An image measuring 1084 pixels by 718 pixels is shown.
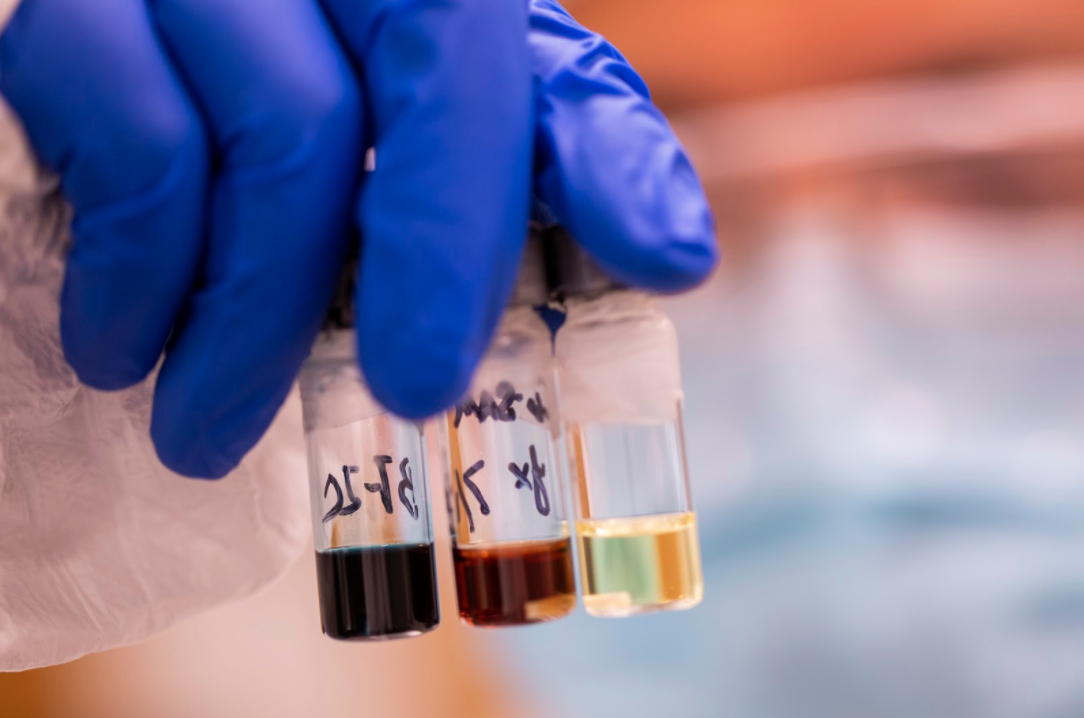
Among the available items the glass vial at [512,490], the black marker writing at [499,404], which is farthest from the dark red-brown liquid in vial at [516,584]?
the black marker writing at [499,404]

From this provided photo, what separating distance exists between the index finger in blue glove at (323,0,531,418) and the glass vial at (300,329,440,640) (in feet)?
0.45

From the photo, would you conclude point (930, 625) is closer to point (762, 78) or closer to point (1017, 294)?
point (1017, 294)

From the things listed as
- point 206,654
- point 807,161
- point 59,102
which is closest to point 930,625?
point 807,161

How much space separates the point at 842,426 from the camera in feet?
7.26

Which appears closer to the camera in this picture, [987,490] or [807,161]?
[987,490]

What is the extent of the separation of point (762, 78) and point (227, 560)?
194 centimetres

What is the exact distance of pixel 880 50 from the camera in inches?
90.9

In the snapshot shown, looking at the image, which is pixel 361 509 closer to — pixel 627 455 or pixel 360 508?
pixel 360 508

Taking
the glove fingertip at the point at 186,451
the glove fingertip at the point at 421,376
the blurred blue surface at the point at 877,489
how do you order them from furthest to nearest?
the blurred blue surface at the point at 877,489 < the glove fingertip at the point at 186,451 < the glove fingertip at the point at 421,376

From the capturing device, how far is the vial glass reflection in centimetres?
70

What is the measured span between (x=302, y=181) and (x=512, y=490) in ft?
0.94

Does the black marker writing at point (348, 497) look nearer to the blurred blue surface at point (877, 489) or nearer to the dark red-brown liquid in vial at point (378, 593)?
the dark red-brown liquid in vial at point (378, 593)

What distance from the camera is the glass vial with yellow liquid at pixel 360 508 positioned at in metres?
0.71

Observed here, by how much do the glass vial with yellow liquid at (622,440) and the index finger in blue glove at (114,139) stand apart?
282 millimetres
